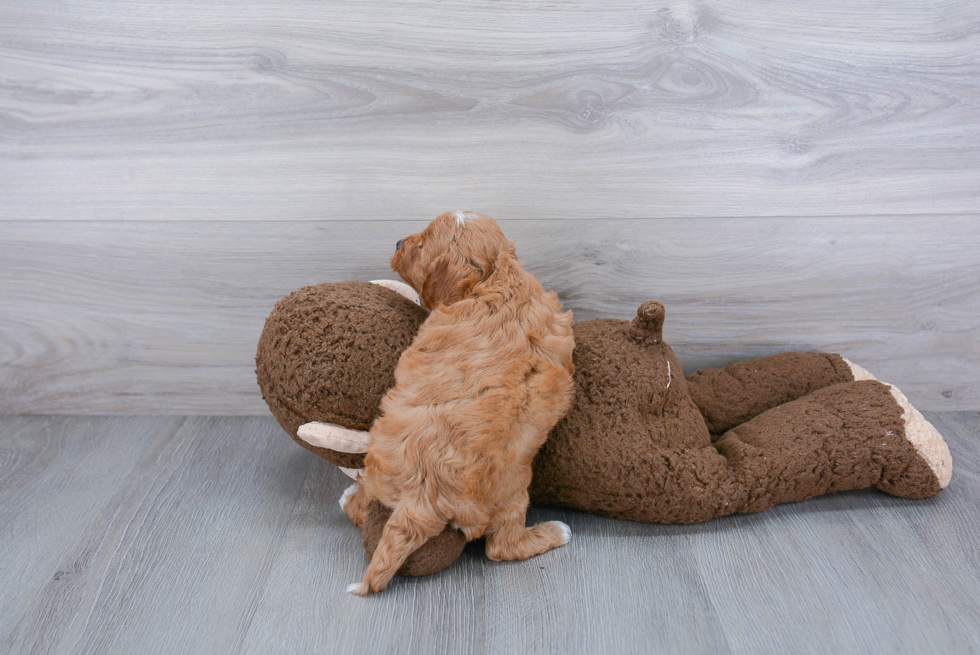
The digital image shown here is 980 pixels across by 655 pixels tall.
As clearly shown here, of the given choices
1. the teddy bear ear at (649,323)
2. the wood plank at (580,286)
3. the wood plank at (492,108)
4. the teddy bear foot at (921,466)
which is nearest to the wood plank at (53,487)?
the wood plank at (580,286)

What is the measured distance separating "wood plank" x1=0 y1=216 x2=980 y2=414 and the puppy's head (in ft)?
1.14

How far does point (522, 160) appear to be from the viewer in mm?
1402

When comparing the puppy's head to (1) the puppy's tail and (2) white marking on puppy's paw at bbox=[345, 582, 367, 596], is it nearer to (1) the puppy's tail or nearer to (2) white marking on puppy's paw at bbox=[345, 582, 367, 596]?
(1) the puppy's tail

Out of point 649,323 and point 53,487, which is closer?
point 649,323

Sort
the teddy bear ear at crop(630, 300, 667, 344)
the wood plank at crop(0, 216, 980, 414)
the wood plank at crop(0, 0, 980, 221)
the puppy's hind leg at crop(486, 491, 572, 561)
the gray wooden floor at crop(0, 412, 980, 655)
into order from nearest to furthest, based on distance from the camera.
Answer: the gray wooden floor at crop(0, 412, 980, 655), the puppy's hind leg at crop(486, 491, 572, 561), the teddy bear ear at crop(630, 300, 667, 344), the wood plank at crop(0, 0, 980, 221), the wood plank at crop(0, 216, 980, 414)

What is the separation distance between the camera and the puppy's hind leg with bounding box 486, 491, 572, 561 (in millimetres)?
1104

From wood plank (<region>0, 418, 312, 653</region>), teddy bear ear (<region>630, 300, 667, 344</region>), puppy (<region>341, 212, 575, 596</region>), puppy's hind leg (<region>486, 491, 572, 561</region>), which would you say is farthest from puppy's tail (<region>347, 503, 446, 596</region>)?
teddy bear ear (<region>630, 300, 667, 344</region>)

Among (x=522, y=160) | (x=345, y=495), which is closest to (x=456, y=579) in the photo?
(x=345, y=495)

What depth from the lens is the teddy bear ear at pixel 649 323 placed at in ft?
3.96

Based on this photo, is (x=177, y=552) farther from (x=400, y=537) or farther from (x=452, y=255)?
(x=452, y=255)

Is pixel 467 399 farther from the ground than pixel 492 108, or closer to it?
closer to it

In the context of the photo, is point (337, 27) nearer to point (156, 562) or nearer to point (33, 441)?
point (156, 562)

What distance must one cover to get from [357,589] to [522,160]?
2.97 ft

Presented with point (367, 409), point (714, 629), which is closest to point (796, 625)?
point (714, 629)
